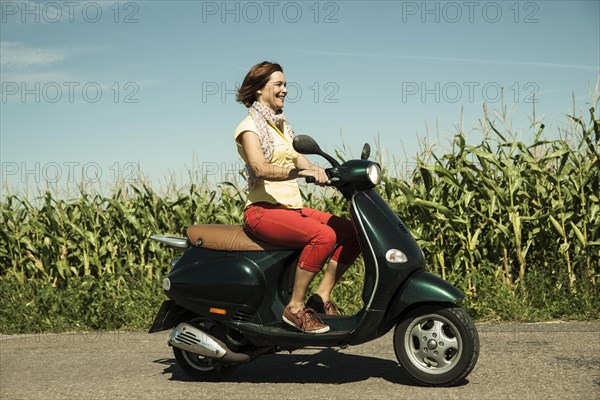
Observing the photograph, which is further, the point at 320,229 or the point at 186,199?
the point at 186,199

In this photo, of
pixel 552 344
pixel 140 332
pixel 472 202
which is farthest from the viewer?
pixel 472 202

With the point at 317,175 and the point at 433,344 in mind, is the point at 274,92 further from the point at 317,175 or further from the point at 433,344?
the point at 433,344

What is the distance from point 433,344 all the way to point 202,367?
181 centimetres

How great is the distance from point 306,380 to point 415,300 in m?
1.15

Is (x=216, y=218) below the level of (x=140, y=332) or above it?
above

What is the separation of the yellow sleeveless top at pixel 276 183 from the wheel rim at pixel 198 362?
1.30 metres

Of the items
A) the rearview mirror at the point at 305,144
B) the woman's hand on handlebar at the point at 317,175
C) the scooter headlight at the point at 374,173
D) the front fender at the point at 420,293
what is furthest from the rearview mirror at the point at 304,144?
the front fender at the point at 420,293

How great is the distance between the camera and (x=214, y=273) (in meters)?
5.96

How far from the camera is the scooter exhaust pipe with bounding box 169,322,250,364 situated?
590 centimetres

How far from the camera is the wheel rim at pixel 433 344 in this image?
17.9 feet

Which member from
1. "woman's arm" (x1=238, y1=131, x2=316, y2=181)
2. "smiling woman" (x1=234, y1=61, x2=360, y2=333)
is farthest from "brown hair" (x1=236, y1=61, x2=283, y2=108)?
"woman's arm" (x1=238, y1=131, x2=316, y2=181)

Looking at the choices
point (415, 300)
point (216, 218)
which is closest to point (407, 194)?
point (216, 218)

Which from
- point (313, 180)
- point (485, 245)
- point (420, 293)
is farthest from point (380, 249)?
point (485, 245)

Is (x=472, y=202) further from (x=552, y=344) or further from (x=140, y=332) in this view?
(x=140, y=332)
